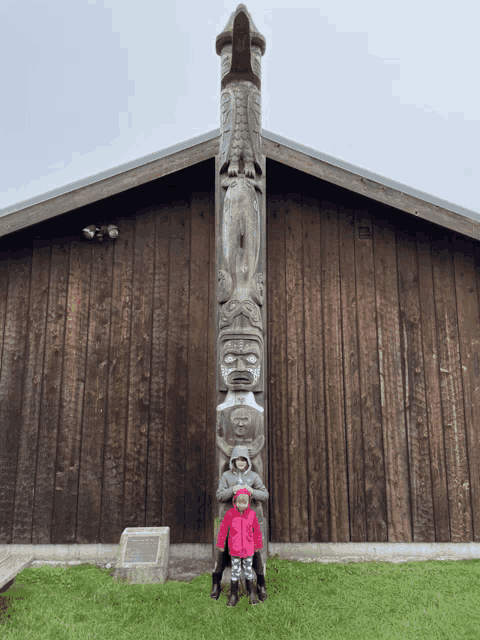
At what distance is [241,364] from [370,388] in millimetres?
2151

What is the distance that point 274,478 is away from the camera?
4.86m

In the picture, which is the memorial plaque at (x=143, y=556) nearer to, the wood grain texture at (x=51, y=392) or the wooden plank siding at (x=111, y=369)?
the wooden plank siding at (x=111, y=369)

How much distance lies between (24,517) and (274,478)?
9.51ft

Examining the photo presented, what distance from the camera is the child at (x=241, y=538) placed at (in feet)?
10.7

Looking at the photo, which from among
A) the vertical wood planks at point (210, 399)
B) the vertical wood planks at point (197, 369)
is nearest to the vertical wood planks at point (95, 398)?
the vertical wood planks at point (197, 369)

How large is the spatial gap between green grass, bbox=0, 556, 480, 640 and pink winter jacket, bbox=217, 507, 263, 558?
41 cm

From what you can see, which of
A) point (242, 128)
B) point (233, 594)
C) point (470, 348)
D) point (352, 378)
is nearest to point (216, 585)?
point (233, 594)

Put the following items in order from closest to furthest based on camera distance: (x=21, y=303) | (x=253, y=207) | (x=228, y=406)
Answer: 1. (x=228, y=406)
2. (x=253, y=207)
3. (x=21, y=303)

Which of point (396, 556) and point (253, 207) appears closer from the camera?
point (253, 207)

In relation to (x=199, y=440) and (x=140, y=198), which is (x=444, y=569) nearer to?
(x=199, y=440)

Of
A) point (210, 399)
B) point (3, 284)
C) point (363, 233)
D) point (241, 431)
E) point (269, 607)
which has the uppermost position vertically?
point (363, 233)

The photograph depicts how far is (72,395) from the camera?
16.4ft

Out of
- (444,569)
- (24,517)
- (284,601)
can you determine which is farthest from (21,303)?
(444,569)

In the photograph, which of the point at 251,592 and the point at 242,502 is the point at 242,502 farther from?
the point at 251,592
